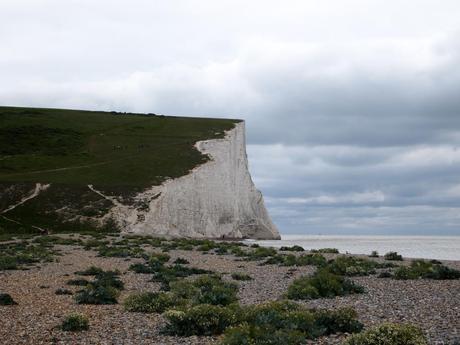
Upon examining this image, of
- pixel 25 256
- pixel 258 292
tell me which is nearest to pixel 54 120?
pixel 25 256

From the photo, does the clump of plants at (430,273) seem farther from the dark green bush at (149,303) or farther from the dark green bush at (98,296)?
the dark green bush at (98,296)

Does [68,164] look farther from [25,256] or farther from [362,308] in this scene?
[362,308]

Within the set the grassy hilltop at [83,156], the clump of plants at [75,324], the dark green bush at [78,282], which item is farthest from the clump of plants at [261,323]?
the grassy hilltop at [83,156]

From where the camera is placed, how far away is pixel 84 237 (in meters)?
61.0

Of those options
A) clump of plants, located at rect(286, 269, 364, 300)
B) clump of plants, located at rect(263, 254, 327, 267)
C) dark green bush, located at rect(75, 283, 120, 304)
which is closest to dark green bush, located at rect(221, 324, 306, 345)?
clump of plants, located at rect(286, 269, 364, 300)

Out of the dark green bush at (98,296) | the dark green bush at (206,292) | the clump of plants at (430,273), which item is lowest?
the dark green bush at (98,296)

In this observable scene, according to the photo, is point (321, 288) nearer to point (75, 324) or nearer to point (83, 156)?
point (75, 324)

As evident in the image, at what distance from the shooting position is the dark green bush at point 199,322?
43.9 ft

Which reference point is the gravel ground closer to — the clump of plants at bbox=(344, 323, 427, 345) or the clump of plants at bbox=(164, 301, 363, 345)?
the clump of plants at bbox=(164, 301, 363, 345)

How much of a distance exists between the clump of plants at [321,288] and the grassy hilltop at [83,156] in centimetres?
6088

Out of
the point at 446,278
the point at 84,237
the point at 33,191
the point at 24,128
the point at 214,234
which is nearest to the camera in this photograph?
the point at 446,278

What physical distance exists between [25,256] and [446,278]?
80.1ft

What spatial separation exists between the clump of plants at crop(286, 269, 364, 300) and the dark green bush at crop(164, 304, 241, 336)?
5.34 meters

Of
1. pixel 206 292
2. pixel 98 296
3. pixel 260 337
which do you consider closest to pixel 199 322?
pixel 260 337
